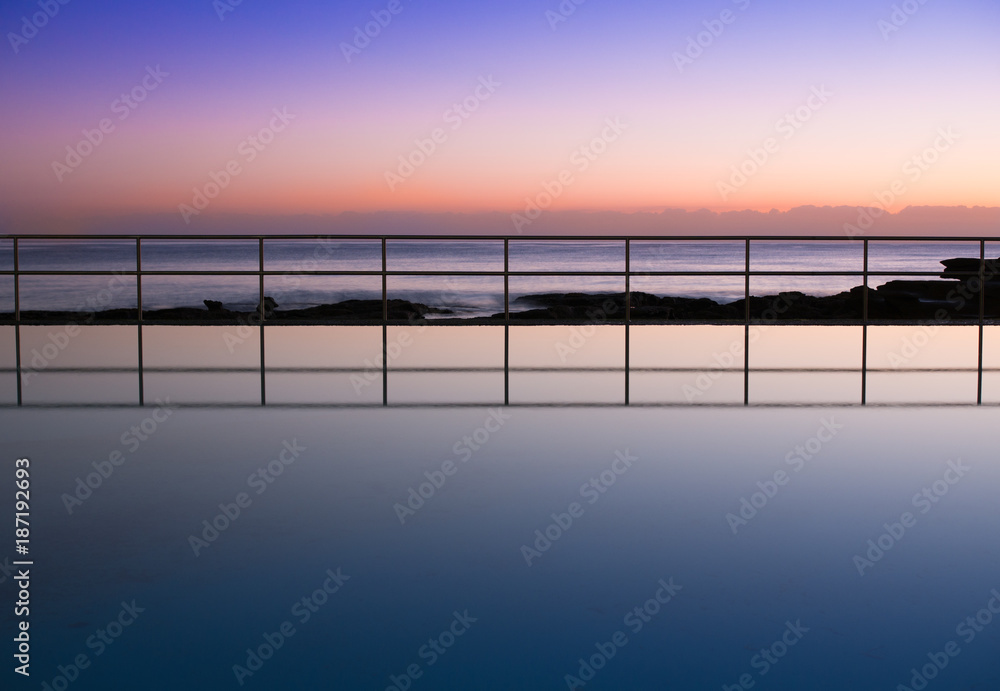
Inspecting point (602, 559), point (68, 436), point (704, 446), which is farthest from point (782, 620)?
point (68, 436)
